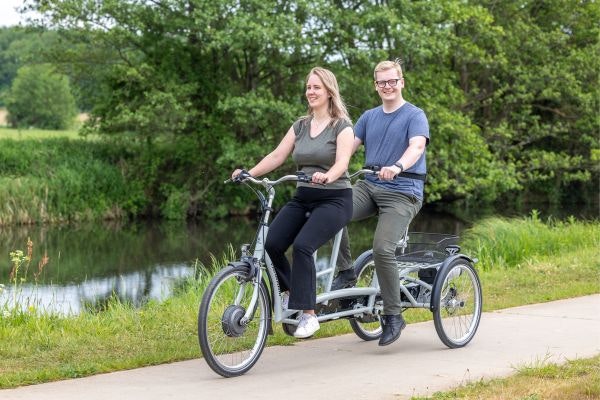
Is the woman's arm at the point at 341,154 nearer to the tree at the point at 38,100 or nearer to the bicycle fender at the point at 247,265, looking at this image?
the bicycle fender at the point at 247,265

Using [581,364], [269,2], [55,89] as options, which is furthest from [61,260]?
[55,89]

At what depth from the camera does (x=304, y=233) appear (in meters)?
6.24

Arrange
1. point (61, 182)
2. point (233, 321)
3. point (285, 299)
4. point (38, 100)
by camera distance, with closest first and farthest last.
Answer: point (233, 321) → point (285, 299) → point (61, 182) → point (38, 100)

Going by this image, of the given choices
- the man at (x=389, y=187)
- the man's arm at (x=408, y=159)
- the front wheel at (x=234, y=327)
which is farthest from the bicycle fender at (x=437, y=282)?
the front wheel at (x=234, y=327)

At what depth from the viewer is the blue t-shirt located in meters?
6.67

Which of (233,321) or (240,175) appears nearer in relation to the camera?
(233,321)

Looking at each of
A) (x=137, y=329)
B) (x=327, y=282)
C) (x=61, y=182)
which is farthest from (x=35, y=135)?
(x=327, y=282)

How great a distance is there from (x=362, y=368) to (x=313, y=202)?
3.71 ft

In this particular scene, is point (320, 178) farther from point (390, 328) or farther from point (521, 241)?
point (521, 241)

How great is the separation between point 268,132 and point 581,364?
23.9m

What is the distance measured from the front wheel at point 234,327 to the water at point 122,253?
218 inches

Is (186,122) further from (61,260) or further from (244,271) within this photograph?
(244,271)

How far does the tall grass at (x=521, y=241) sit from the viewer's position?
576 inches

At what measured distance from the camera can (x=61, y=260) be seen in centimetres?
1981
